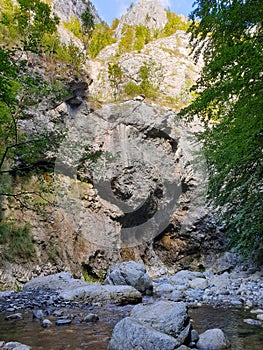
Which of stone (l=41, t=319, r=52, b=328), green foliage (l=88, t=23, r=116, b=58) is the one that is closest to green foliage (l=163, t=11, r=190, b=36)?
green foliage (l=88, t=23, r=116, b=58)

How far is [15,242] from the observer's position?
9664mm

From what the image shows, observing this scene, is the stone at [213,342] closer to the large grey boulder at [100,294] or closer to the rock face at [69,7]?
the large grey boulder at [100,294]

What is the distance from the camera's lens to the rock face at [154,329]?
318 cm

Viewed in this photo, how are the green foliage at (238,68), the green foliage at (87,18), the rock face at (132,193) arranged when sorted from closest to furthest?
the green foliage at (238,68) < the rock face at (132,193) < the green foliage at (87,18)

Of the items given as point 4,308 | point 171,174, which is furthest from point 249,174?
point 171,174

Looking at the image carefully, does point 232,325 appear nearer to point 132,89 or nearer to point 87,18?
point 132,89

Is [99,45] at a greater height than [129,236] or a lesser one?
greater

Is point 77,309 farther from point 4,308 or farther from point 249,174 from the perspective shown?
point 249,174

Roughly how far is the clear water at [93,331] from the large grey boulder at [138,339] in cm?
38

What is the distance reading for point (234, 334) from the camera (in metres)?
4.21

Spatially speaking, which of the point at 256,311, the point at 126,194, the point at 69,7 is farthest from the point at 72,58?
the point at 69,7

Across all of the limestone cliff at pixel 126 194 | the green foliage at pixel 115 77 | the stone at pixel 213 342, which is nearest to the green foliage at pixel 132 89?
the green foliage at pixel 115 77

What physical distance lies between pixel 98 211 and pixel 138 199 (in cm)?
225

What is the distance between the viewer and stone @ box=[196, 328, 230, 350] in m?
3.52
